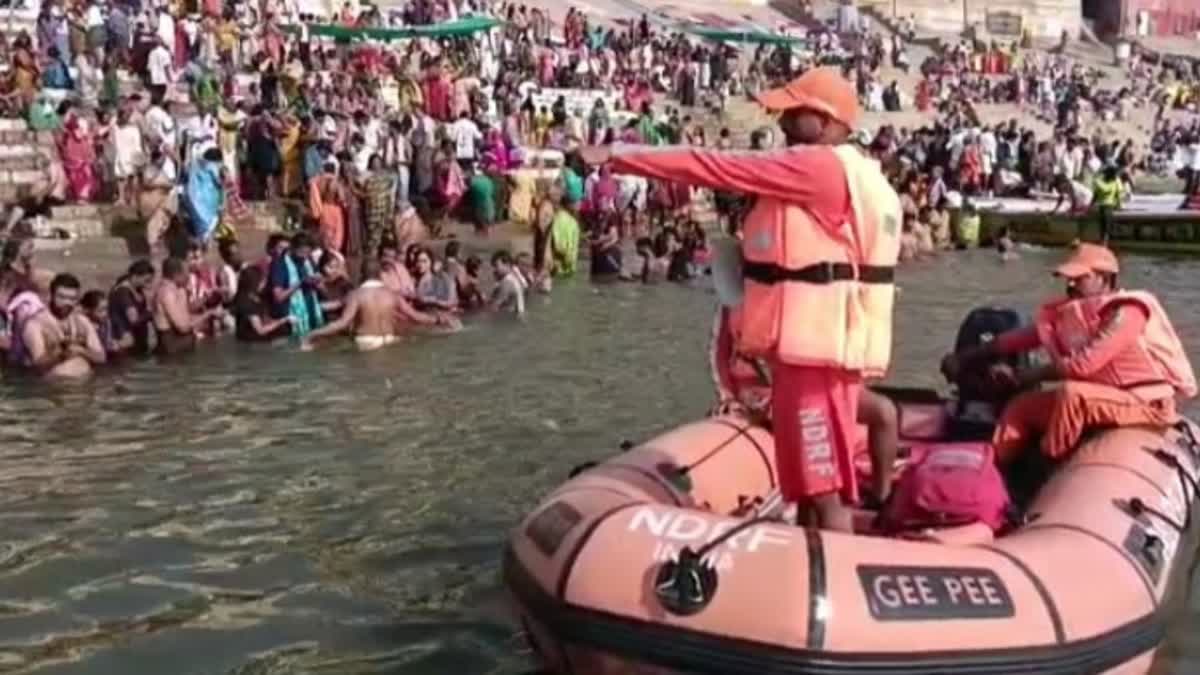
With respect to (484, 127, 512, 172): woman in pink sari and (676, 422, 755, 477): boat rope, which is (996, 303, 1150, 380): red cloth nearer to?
(676, 422, 755, 477): boat rope

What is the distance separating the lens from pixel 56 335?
13.5 meters

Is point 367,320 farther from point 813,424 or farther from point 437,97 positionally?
point 437,97

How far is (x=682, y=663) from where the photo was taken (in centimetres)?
646

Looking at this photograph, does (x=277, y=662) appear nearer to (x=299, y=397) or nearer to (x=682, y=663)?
(x=682, y=663)

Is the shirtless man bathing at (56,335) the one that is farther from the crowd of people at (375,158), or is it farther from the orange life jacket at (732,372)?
the orange life jacket at (732,372)

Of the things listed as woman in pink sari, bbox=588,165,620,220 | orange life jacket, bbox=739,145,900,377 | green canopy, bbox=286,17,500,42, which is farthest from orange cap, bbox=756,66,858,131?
green canopy, bbox=286,17,500,42

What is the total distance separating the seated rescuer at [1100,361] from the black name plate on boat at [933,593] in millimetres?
2318

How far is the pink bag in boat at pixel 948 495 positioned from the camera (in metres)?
7.43

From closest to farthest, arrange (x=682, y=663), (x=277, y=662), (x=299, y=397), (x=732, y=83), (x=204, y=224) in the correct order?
(x=682, y=663) → (x=277, y=662) → (x=299, y=397) → (x=204, y=224) → (x=732, y=83)

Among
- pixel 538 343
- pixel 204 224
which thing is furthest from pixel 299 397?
pixel 204 224

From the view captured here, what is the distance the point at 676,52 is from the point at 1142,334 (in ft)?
89.1

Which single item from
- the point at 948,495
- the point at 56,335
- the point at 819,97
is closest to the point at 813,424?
the point at 948,495

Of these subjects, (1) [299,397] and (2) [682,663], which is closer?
(2) [682,663]

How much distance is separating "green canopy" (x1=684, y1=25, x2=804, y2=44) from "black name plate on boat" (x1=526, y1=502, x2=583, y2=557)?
30.3m
